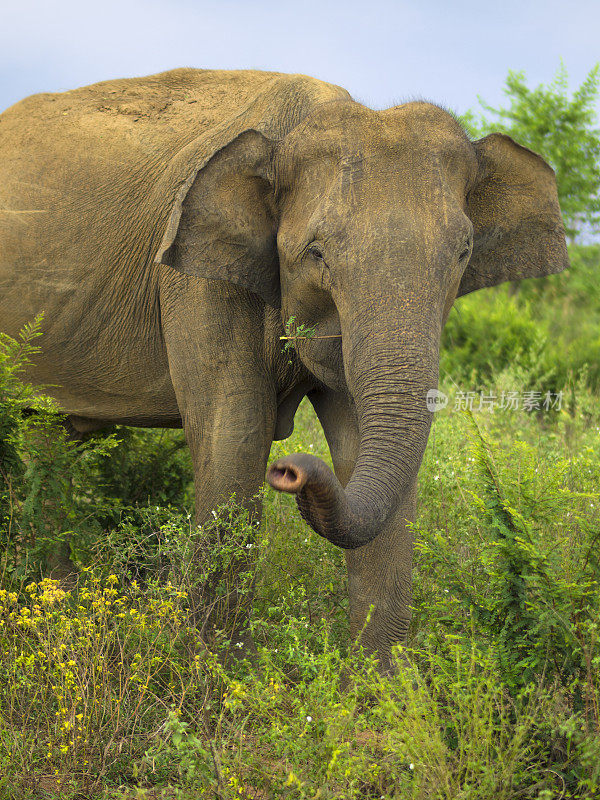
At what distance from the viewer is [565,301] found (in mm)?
21047

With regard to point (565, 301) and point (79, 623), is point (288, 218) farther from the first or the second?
point (565, 301)

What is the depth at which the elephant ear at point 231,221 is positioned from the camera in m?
4.65

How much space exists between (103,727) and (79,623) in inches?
18.3

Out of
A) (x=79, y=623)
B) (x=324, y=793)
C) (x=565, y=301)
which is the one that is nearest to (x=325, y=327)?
(x=79, y=623)

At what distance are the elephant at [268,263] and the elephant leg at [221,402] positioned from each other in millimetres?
11

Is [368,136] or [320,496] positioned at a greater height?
[368,136]

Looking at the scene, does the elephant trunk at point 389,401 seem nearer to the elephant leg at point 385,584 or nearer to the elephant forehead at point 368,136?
the elephant forehead at point 368,136

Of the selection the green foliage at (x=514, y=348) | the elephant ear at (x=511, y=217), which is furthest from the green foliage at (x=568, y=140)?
the elephant ear at (x=511, y=217)

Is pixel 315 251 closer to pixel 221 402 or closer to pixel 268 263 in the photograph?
pixel 268 263

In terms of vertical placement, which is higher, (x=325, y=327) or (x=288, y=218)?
(x=288, y=218)

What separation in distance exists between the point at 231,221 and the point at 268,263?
0.26m

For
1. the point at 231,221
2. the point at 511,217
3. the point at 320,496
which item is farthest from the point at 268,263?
the point at 320,496

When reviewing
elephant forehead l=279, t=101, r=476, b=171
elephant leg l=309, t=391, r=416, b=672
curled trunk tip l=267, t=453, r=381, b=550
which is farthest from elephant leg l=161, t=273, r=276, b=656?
curled trunk tip l=267, t=453, r=381, b=550

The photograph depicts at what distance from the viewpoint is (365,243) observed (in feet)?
13.5
